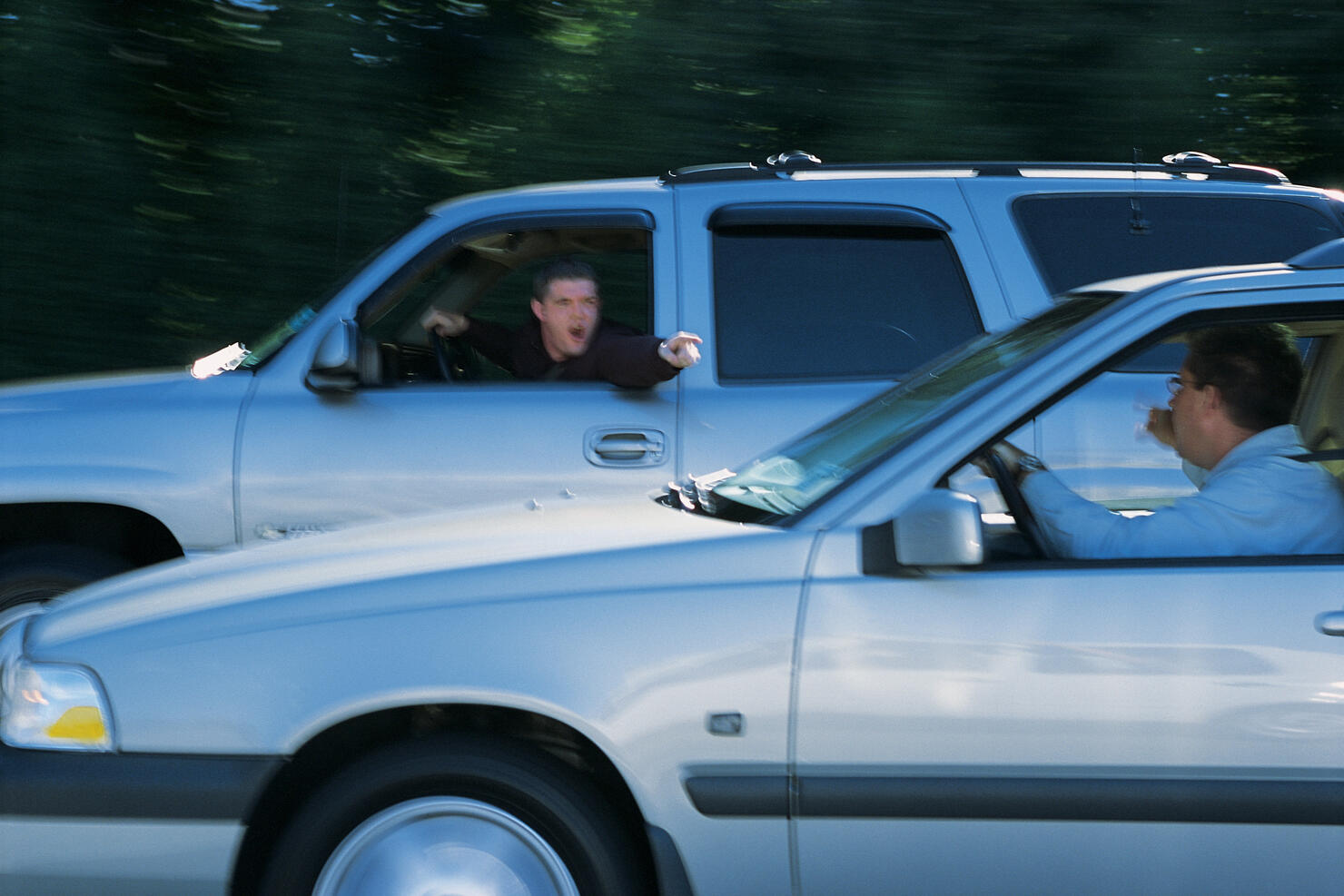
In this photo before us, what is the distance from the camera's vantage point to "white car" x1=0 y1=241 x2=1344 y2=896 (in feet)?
8.05

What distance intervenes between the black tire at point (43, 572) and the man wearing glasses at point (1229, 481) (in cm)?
292

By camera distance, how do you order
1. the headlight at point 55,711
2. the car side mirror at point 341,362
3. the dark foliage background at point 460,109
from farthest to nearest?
the dark foliage background at point 460,109, the car side mirror at point 341,362, the headlight at point 55,711

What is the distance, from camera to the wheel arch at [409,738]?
8.45 feet

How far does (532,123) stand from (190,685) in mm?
5925

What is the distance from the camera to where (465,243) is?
15.2 feet

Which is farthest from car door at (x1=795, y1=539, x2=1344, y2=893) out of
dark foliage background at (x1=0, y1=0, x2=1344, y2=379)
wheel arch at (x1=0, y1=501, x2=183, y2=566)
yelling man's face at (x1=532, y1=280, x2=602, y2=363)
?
dark foliage background at (x1=0, y1=0, x2=1344, y2=379)

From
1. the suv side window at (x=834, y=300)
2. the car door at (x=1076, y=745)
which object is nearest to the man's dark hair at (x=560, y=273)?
the suv side window at (x=834, y=300)

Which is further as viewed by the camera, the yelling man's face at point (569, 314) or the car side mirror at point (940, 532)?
the yelling man's face at point (569, 314)

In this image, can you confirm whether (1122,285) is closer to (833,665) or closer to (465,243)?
(833,665)

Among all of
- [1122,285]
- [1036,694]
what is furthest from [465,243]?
[1036,694]

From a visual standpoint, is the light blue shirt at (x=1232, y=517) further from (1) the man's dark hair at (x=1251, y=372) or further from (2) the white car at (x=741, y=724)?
(2) the white car at (x=741, y=724)

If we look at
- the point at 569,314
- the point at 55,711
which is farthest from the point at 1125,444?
the point at 55,711

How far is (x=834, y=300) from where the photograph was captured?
15.0 ft

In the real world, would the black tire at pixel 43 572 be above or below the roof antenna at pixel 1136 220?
below
